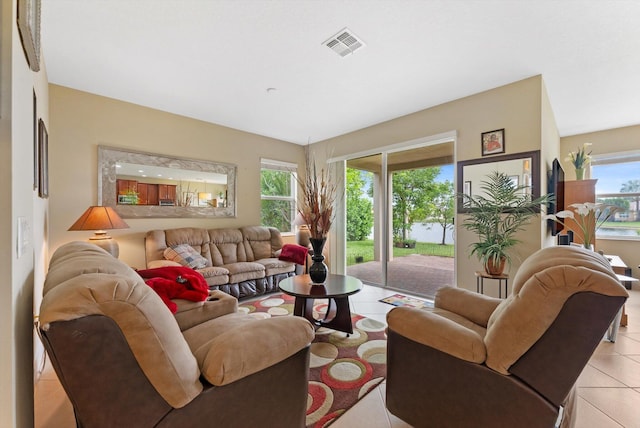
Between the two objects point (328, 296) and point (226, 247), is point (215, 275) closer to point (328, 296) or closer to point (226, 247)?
point (226, 247)

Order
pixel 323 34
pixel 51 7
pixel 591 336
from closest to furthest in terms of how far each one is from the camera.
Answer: pixel 591 336 → pixel 51 7 → pixel 323 34

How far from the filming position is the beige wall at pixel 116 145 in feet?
10.1

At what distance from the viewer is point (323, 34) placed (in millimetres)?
2168

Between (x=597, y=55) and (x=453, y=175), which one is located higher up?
(x=597, y=55)

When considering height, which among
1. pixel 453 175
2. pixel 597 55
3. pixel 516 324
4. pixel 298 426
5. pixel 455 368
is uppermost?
pixel 597 55

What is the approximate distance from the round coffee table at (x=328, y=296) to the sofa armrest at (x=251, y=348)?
101 centimetres

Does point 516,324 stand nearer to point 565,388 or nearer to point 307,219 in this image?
point 565,388

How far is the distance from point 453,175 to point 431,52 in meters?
1.69

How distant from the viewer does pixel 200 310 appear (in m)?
1.78

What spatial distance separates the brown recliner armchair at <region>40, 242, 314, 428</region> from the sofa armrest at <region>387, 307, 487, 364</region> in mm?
503

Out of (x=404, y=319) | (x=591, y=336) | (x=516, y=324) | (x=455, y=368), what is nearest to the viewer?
(x=591, y=336)

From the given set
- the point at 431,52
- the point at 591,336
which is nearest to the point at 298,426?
the point at 591,336

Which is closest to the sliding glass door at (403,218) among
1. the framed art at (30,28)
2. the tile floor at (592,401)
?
the tile floor at (592,401)

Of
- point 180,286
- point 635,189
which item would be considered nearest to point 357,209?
point 180,286
